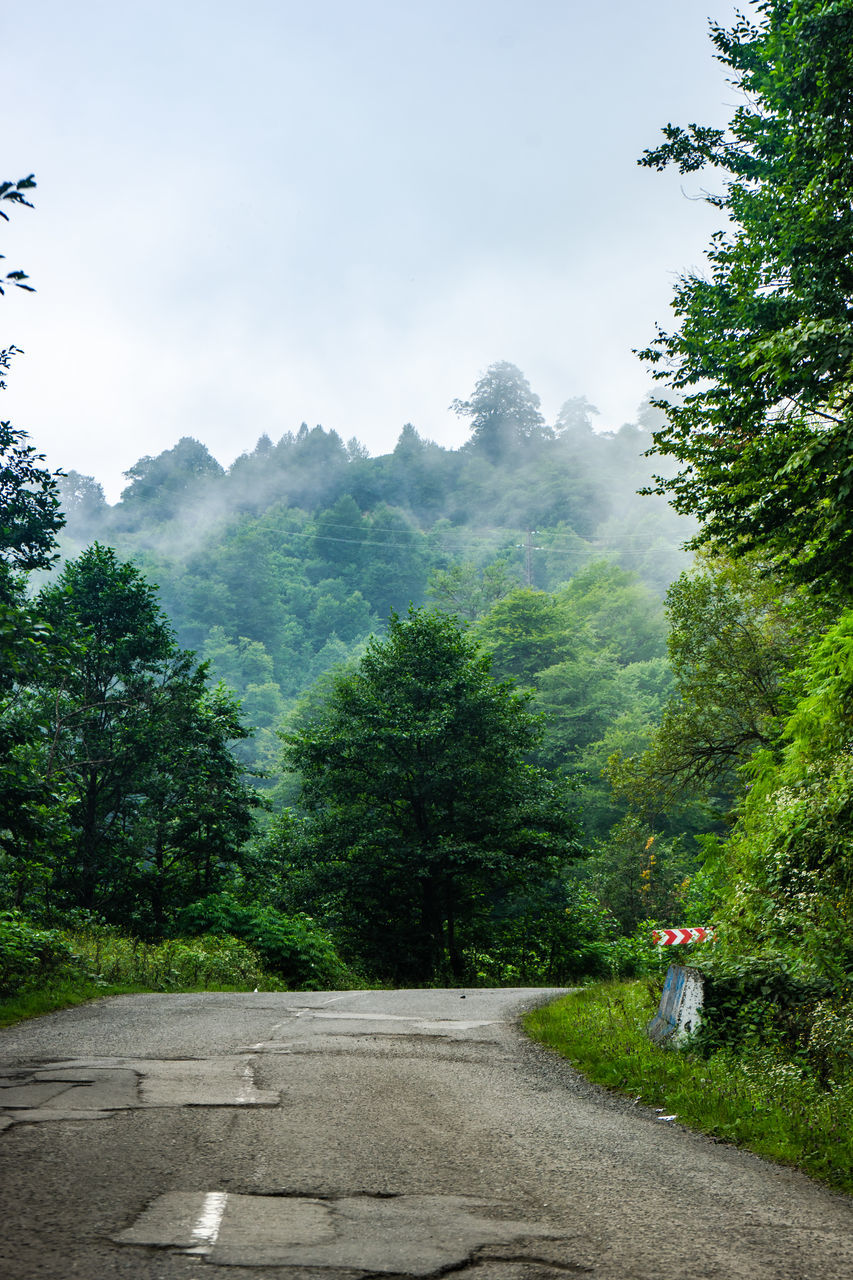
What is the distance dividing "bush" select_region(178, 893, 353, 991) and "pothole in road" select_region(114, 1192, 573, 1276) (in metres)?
19.0

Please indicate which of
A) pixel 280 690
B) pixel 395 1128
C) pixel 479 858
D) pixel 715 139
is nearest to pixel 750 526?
pixel 715 139

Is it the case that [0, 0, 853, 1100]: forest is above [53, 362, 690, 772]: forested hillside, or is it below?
below

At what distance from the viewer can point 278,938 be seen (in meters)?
22.9

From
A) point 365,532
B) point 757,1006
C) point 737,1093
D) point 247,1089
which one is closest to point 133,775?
point 247,1089

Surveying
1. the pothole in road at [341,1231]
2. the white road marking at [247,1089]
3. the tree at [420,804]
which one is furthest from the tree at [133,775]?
the pothole in road at [341,1231]

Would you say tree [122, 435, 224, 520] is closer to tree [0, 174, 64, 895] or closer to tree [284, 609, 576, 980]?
tree [284, 609, 576, 980]

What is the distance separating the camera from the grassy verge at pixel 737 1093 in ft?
18.7

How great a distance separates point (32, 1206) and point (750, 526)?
41.3 feet

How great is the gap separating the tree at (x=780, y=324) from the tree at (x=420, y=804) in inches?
617

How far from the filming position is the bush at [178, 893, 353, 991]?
74.3 ft

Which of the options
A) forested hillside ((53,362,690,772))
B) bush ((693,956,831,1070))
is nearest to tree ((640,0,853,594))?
bush ((693,956,831,1070))

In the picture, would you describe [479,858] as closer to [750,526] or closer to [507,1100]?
[750,526]

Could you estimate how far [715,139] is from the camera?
1873 centimetres

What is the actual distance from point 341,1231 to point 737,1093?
4035mm
